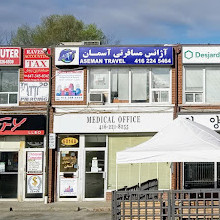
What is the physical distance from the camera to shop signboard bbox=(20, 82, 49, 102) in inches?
743

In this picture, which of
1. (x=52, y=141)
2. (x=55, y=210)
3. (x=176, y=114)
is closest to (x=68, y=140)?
(x=52, y=141)

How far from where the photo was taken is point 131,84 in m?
19.0

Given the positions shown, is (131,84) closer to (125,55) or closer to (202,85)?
(125,55)

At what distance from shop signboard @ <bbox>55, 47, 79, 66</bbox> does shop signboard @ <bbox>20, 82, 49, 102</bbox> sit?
1207 mm

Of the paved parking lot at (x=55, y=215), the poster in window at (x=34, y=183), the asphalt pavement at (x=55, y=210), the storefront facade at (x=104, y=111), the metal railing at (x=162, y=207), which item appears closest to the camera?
the metal railing at (x=162, y=207)

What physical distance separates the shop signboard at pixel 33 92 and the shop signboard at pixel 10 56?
0.93 m

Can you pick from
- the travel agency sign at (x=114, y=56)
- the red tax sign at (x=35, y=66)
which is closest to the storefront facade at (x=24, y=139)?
the red tax sign at (x=35, y=66)

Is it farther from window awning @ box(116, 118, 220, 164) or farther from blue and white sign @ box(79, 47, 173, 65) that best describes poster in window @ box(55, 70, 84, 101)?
window awning @ box(116, 118, 220, 164)

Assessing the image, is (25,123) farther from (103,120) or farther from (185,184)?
(185,184)

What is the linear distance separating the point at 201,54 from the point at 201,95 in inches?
65.3

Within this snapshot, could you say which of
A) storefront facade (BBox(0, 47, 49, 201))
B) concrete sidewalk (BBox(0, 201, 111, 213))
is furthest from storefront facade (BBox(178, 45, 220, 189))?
storefront facade (BBox(0, 47, 49, 201))

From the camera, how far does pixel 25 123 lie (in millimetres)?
18422

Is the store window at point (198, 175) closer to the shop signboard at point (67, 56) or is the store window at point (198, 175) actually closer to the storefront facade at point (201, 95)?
the storefront facade at point (201, 95)

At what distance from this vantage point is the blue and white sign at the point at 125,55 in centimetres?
1852
